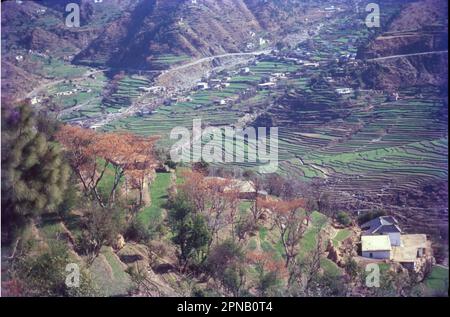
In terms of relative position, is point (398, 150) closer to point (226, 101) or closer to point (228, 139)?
point (228, 139)

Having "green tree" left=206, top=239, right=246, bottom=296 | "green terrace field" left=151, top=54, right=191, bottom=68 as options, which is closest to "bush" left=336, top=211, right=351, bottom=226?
"green tree" left=206, top=239, right=246, bottom=296

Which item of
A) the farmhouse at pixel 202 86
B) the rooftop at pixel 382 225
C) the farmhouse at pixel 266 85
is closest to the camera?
the rooftop at pixel 382 225

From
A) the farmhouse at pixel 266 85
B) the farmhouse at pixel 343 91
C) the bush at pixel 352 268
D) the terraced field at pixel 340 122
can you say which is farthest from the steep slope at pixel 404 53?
the bush at pixel 352 268

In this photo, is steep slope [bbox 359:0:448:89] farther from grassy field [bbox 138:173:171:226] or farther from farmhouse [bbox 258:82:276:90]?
grassy field [bbox 138:173:171:226]

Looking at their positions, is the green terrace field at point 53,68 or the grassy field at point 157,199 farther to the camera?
the green terrace field at point 53,68

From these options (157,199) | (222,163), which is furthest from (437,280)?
(222,163)

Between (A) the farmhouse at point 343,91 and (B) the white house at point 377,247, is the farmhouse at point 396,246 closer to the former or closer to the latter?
(B) the white house at point 377,247

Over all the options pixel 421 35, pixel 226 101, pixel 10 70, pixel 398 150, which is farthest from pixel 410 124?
pixel 10 70
